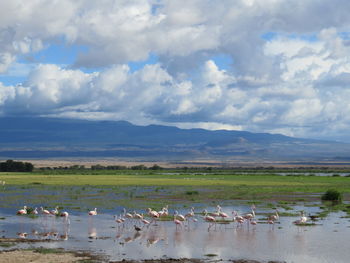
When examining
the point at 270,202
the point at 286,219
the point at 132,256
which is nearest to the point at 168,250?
the point at 132,256

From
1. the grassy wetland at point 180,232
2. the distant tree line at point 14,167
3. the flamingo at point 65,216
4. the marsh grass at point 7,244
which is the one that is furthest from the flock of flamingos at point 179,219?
the distant tree line at point 14,167

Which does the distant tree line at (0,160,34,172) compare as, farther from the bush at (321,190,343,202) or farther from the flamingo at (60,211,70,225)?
the flamingo at (60,211,70,225)

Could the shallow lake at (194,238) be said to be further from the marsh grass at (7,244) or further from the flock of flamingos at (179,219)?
the marsh grass at (7,244)

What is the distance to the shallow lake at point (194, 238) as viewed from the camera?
813 inches

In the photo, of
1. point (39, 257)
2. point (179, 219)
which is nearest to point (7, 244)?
point (39, 257)

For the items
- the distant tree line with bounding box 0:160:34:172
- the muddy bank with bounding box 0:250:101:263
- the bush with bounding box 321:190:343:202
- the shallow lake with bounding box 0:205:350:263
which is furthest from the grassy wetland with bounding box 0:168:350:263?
the distant tree line with bounding box 0:160:34:172

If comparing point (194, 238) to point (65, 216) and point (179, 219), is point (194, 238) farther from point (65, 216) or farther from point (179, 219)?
point (65, 216)

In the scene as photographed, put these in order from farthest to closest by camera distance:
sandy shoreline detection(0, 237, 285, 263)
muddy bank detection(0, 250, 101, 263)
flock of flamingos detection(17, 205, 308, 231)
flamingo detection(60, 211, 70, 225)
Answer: flamingo detection(60, 211, 70, 225), flock of flamingos detection(17, 205, 308, 231), sandy shoreline detection(0, 237, 285, 263), muddy bank detection(0, 250, 101, 263)

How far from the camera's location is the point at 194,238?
24547 mm

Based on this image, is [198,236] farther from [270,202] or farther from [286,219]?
[270,202]

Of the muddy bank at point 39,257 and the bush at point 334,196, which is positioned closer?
the muddy bank at point 39,257

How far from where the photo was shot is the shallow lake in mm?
20641

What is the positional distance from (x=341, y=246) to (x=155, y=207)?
16.7m

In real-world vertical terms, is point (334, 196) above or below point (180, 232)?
above
